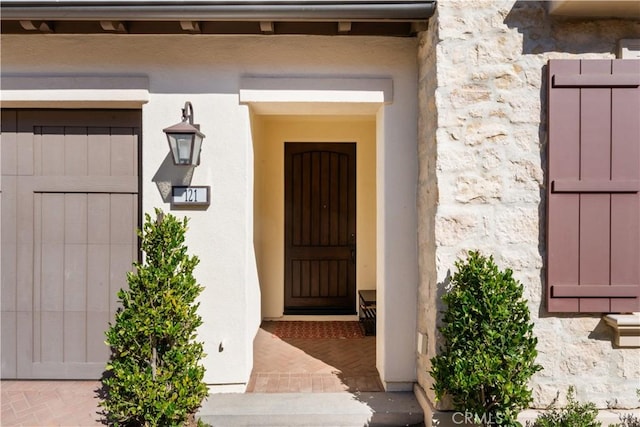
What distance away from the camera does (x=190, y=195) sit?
3131 millimetres

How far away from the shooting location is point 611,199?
2.69 m

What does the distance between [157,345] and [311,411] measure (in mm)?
1316

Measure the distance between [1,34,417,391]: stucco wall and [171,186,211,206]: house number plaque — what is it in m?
0.07

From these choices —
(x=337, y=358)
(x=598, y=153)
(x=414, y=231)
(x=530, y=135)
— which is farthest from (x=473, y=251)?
(x=337, y=358)

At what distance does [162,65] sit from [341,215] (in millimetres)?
3003

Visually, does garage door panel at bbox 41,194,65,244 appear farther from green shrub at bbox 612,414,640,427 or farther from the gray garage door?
green shrub at bbox 612,414,640,427

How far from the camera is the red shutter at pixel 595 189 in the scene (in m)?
2.68

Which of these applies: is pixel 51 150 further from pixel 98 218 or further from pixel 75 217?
pixel 98 218

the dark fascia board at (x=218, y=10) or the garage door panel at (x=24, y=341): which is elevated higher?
the dark fascia board at (x=218, y=10)

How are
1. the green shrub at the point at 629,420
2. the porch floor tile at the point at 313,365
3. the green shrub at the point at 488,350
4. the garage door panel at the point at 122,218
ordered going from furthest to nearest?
the garage door panel at the point at 122,218
the porch floor tile at the point at 313,365
the green shrub at the point at 629,420
the green shrub at the point at 488,350

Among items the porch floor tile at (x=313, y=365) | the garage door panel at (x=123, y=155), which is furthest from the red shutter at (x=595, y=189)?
the garage door panel at (x=123, y=155)

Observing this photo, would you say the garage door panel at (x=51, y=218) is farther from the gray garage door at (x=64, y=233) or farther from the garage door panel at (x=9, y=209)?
the garage door panel at (x=9, y=209)

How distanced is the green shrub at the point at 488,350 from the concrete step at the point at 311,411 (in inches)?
22.7

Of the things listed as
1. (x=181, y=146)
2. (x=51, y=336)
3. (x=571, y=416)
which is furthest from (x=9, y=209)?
(x=571, y=416)
